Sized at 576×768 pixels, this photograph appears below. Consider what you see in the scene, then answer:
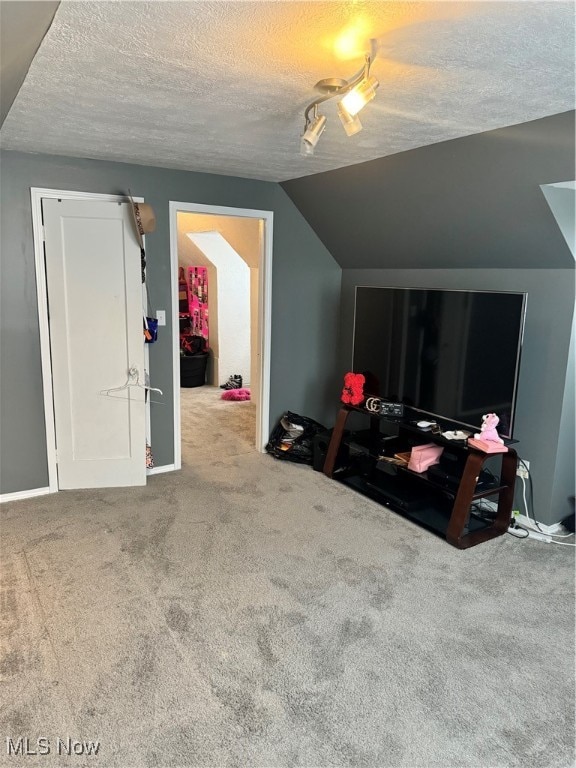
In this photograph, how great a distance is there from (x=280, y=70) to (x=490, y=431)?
2.23 m

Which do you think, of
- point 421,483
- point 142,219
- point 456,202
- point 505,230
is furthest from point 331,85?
point 421,483

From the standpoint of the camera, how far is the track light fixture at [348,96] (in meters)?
1.71

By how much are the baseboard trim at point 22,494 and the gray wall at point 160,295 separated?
1.4 inches

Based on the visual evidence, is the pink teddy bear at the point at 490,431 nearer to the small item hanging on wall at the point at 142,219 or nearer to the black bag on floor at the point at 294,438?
the black bag on floor at the point at 294,438

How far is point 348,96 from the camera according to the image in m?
1.77

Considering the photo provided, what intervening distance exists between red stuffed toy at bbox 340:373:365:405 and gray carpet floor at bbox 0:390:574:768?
87 centimetres

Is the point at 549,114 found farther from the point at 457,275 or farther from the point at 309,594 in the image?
the point at 309,594

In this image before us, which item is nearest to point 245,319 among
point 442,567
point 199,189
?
point 199,189

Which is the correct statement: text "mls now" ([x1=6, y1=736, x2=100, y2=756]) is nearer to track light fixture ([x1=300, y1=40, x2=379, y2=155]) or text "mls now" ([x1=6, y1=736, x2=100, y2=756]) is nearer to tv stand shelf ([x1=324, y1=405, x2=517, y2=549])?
tv stand shelf ([x1=324, y1=405, x2=517, y2=549])

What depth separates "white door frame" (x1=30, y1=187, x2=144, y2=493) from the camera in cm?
338

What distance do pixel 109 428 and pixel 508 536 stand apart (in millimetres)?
2775

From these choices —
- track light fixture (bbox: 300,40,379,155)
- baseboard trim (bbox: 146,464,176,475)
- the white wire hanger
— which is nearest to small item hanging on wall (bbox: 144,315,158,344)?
the white wire hanger

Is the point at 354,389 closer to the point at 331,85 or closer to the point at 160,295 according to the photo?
the point at 160,295

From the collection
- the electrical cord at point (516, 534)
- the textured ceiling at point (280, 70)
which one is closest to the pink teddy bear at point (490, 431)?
the electrical cord at point (516, 534)
